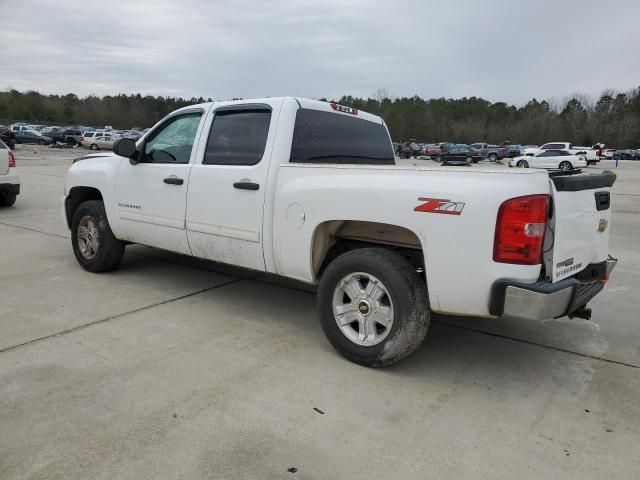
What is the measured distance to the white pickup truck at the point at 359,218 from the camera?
3.01 m

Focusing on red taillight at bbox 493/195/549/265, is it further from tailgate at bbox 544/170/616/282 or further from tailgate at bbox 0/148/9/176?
tailgate at bbox 0/148/9/176

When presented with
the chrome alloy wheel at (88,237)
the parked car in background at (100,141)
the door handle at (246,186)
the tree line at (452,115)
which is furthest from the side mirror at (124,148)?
the tree line at (452,115)

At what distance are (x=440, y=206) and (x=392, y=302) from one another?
0.71 metres

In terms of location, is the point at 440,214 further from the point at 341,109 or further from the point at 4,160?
the point at 4,160

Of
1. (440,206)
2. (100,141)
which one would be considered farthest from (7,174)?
(100,141)

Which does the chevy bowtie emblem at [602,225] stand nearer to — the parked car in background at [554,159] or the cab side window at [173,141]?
the cab side window at [173,141]

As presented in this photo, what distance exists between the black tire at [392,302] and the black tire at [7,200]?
31.8 ft

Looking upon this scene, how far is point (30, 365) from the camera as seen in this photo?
140 inches

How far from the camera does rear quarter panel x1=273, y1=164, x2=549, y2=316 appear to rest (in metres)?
2.99

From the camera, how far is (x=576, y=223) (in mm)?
3252

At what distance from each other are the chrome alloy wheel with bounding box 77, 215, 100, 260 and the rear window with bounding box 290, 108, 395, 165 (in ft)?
9.22

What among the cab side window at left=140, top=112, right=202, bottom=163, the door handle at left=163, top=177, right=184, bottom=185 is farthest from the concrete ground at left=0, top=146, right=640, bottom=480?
the cab side window at left=140, top=112, right=202, bottom=163

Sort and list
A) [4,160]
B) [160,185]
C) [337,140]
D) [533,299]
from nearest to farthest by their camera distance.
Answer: [533,299]
[337,140]
[160,185]
[4,160]

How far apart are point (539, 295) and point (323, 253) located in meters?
1.62
